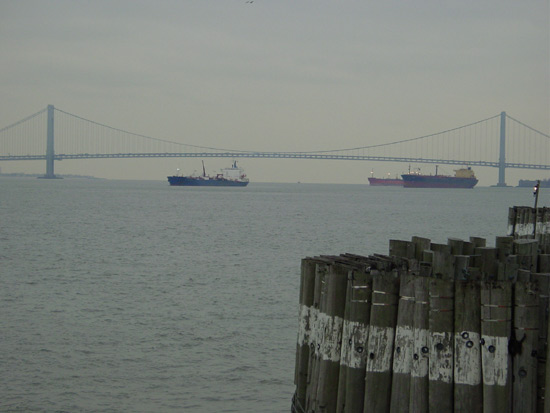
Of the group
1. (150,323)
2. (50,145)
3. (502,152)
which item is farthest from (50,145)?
(150,323)

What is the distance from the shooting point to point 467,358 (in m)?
5.85

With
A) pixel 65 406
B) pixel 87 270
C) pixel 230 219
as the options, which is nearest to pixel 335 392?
pixel 65 406

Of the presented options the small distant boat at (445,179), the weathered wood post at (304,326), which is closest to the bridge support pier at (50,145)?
the small distant boat at (445,179)

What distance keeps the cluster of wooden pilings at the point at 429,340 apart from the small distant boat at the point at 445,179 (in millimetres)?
186790

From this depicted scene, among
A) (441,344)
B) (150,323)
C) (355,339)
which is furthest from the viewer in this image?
(150,323)

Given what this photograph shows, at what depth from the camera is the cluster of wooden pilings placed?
581 centimetres

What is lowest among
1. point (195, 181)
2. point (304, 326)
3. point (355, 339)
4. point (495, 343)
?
point (304, 326)

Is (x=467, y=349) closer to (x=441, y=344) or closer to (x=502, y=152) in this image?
(x=441, y=344)

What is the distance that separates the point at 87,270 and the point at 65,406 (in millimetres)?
16722

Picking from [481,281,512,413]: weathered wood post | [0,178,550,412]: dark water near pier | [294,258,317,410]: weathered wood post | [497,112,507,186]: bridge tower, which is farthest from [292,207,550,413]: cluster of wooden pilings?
[497,112,507,186]: bridge tower

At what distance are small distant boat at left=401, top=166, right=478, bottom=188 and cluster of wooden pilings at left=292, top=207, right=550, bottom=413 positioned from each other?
187m

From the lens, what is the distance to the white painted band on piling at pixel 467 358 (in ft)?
19.1

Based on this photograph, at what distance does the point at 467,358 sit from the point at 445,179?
189 metres

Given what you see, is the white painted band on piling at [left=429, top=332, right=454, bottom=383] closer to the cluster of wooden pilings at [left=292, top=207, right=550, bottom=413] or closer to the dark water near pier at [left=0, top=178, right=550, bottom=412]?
the cluster of wooden pilings at [left=292, top=207, right=550, bottom=413]
